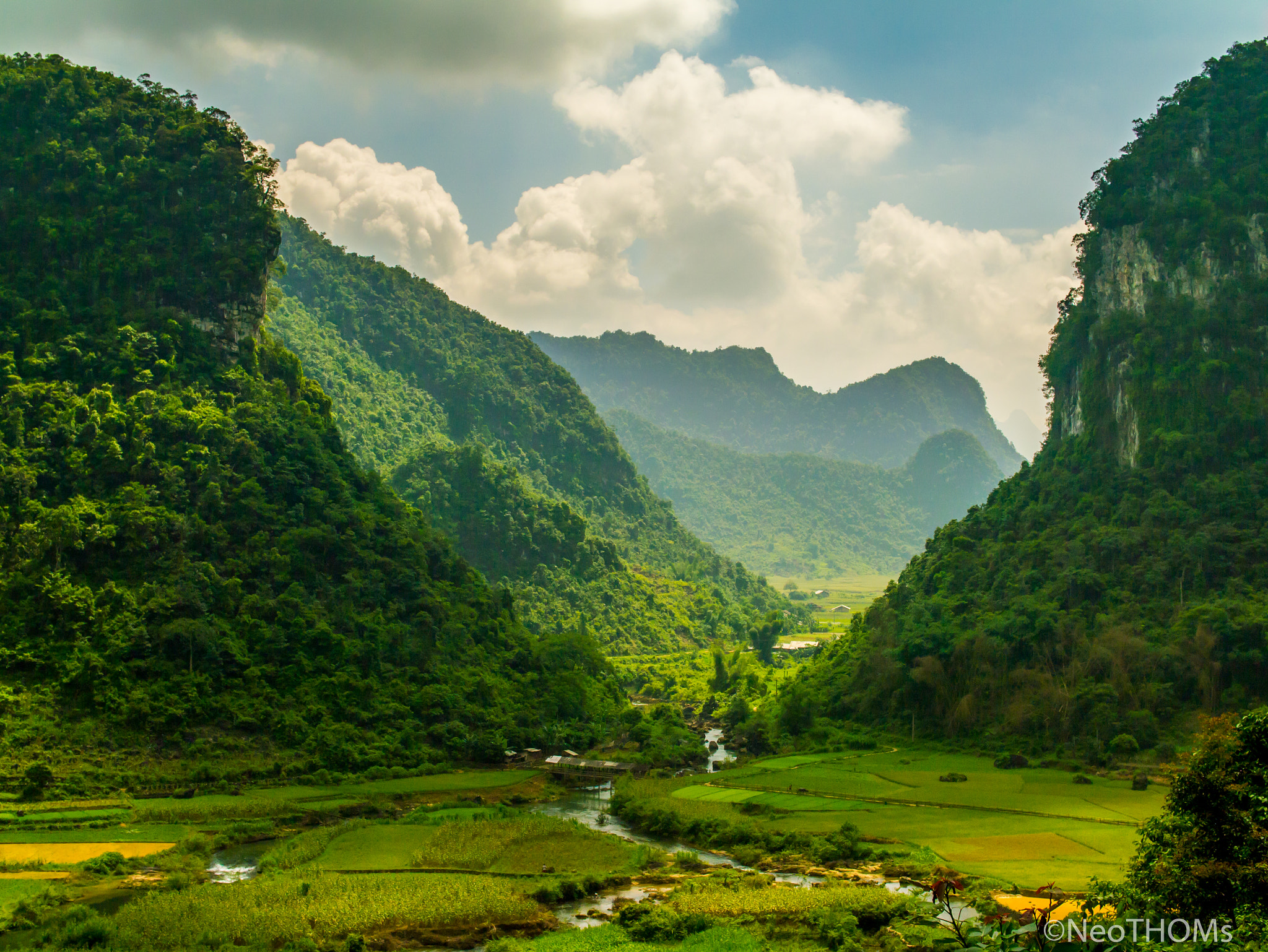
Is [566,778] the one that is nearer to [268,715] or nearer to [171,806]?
[268,715]

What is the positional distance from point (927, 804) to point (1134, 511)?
29265 millimetres

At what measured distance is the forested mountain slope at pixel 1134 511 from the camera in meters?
50.9

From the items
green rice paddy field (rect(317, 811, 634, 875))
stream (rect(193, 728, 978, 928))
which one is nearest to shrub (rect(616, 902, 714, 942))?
stream (rect(193, 728, 978, 928))

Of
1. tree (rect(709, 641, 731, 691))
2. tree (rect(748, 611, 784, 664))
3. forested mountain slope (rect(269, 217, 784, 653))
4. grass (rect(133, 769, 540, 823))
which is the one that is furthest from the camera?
forested mountain slope (rect(269, 217, 784, 653))

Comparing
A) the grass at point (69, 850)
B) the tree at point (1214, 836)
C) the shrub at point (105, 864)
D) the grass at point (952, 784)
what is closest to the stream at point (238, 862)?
the grass at point (69, 850)

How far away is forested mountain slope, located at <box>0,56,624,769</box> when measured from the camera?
45500mm

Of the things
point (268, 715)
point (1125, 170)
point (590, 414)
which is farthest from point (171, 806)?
point (590, 414)

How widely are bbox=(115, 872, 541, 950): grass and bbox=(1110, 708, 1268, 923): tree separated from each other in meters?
15.9

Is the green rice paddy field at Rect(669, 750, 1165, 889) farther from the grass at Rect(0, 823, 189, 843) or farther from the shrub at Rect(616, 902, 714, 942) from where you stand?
the grass at Rect(0, 823, 189, 843)

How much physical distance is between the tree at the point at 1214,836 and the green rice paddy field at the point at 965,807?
1147 cm

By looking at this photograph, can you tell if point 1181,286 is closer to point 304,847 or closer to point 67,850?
point 304,847

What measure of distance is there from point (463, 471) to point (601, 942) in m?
76.3

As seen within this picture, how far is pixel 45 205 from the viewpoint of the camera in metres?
59.5

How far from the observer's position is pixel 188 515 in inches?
2066
